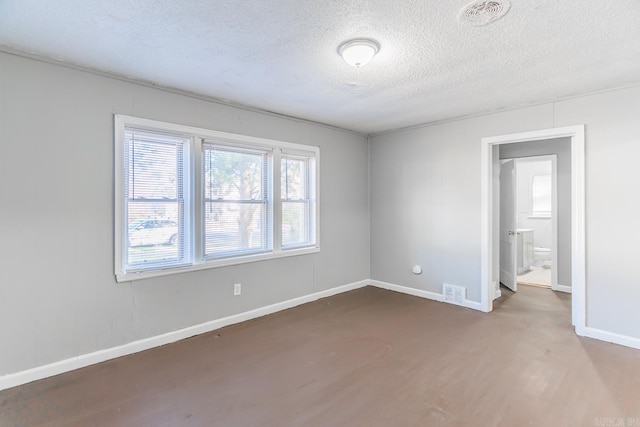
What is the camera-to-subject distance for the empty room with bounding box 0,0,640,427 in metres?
2.14

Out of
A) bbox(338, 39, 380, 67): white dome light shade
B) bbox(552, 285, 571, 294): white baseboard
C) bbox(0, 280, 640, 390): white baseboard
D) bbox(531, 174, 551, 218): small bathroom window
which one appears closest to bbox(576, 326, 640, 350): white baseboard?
bbox(0, 280, 640, 390): white baseboard

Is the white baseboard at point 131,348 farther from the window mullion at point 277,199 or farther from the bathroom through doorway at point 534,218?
the bathroom through doorway at point 534,218

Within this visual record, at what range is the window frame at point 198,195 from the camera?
2916 mm

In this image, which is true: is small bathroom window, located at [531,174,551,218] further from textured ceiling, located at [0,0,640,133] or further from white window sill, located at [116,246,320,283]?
white window sill, located at [116,246,320,283]

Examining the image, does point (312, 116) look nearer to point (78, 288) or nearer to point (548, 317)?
point (78, 288)

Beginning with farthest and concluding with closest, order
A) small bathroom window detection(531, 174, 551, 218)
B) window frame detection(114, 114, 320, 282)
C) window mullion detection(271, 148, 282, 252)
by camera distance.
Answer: small bathroom window detection(531, 174, 551, 218) → window mullion detection(271, 148, 282, 252) → window frame detection(114, 114, 320, 282)

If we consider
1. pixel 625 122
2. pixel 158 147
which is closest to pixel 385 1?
pixel 158 147

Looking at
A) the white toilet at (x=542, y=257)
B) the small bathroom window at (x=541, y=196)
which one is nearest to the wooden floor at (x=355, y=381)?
the white toilet at (x=542, y=257)

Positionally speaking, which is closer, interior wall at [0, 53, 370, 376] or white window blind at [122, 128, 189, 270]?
interior wall at [0, 53, 370, 376]

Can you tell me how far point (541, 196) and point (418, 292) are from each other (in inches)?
199

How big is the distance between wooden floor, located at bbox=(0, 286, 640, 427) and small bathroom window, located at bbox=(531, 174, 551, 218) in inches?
194

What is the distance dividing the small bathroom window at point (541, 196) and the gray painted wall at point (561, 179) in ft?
9.49

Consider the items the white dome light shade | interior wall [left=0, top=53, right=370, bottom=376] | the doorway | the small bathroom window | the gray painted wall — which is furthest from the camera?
the small bathroom window

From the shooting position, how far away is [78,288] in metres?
2.74
